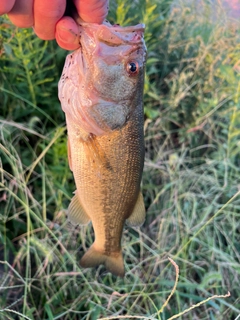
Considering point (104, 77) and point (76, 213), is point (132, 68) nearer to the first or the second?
point (104, 77)

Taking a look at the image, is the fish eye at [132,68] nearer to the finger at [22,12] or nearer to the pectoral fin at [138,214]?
the finger at [22,12]

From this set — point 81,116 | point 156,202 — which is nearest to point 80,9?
point 81,116

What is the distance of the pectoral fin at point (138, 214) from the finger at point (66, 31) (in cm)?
67

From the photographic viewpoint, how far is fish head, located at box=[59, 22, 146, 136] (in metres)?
1.27

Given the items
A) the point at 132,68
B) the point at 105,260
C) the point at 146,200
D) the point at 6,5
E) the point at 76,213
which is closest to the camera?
the point at 6,5

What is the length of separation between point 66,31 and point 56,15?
0.05 m

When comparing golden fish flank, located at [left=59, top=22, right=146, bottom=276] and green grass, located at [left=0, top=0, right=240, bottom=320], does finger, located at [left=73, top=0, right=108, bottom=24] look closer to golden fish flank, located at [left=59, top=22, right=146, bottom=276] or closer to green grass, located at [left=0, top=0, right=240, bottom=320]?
golden fish flank, located at [left=59, top=22, right=146, bottom=276]

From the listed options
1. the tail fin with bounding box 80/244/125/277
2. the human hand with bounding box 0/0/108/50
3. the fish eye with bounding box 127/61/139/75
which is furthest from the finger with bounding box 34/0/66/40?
the tail fin with bounding box 80/244/125/277

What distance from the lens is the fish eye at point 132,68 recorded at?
1.33m

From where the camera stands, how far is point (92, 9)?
119 centimetres

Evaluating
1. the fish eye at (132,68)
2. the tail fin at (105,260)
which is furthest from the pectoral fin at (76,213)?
the fish eye at (132,68)

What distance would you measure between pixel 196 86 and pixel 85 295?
71.9 inches

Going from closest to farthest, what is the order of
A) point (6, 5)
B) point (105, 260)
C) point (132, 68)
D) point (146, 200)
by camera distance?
1. point (6, 5)
2. point (132, 68)
3. point (105, 260)
4. point (146, 200)

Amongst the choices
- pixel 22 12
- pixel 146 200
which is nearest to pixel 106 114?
pixel 22 12
